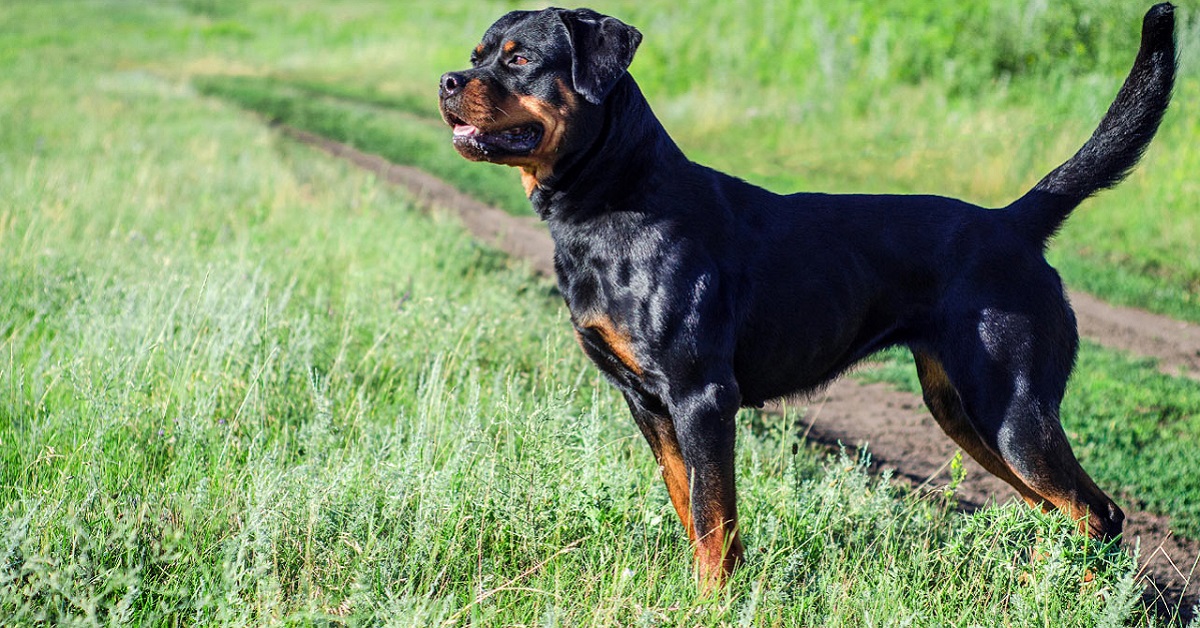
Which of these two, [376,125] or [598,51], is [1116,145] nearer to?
[598,51]

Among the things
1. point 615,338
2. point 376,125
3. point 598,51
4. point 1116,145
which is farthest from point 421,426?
point 376,125

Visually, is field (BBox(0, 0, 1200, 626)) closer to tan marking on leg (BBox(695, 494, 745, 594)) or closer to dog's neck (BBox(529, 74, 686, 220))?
tan marking on leg (BBox(695, 494, 745, 594))

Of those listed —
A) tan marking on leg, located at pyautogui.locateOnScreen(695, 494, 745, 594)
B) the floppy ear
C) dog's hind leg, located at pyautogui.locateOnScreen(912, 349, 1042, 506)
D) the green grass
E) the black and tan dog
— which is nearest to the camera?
tan marking on leg, located at pyautogui.locateOnScreen(695, 494, 745, 594)

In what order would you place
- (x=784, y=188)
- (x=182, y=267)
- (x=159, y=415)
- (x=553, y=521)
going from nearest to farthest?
(x=553, y=521)
(x=159, y=415)
(x=182, y=267)
(x=784, y=188)

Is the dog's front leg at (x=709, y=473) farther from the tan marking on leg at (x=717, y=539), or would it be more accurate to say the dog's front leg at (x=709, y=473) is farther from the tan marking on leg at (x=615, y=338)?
the tan marking on leg at (x=615, y=338)

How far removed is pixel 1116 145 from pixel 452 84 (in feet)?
7.40

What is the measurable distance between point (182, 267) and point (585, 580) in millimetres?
3470

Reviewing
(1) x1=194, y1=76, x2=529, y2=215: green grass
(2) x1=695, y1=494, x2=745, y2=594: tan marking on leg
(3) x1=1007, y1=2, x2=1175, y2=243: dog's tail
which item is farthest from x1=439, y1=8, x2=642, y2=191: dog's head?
(1) x1=194, y1=76, x2=529, y2=215: green grass

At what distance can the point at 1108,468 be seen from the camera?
437 centimetres

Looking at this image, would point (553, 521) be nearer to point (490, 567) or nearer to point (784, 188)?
point (490, 567)

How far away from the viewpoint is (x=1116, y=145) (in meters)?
3.45

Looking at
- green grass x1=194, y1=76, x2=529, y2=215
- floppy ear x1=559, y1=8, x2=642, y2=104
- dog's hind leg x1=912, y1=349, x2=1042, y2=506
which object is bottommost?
green grass x1=194, y1=76, x2=529, y2=215

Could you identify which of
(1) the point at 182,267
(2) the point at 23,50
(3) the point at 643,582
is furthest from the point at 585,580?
(2) the point at 23,50

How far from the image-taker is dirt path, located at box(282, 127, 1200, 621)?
11.9ft
